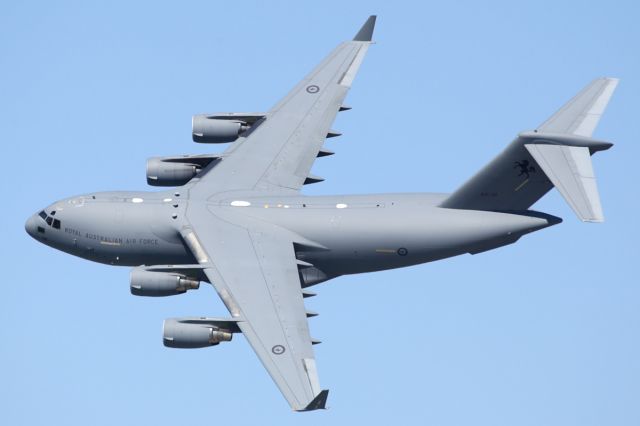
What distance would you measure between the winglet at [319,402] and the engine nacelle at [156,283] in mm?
8219

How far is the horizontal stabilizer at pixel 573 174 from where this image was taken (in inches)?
2291

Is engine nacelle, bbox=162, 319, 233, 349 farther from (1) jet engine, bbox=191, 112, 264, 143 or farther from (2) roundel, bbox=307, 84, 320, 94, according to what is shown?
(2) roundel, bbox=307, 84, 320, 94

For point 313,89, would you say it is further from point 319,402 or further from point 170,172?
point 319,402

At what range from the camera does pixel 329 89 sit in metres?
70.6

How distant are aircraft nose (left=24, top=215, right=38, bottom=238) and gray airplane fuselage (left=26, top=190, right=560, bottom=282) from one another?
1.40m

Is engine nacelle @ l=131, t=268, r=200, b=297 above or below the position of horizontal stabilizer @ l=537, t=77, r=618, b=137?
below

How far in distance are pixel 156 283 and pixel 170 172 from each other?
6.55 metres

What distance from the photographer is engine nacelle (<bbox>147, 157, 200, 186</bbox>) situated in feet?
224

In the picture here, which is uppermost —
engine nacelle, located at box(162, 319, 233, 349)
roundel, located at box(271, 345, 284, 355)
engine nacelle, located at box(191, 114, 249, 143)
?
engine nacelle, located at box(191, 114, 249, 143)

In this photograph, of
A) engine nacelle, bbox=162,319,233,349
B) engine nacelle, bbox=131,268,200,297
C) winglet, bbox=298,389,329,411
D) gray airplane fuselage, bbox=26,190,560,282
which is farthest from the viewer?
gray airplane fuselage, bbox=26,190,560,282

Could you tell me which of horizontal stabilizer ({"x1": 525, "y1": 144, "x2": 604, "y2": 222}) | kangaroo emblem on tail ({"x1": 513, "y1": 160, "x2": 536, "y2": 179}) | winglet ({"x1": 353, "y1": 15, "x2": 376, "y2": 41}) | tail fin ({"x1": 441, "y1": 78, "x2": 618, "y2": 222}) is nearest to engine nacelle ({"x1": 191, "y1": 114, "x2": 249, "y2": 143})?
winglet ({"x1": 353, "y1": 15, "x2": 376, "y2": 41})

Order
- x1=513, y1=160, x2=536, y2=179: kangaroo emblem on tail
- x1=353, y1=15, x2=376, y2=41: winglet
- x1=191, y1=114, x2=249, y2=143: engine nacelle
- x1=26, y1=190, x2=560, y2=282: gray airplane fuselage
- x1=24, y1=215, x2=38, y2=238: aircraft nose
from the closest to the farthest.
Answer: x1=513, y1=160, x2=536, y2=179: kangaroo emblem on tail, x1=26, y1=190, x2=560, y2=282: gray airplane fuselage, x1=24, y1=215, x2=38, y2=238: aircraft nose, x1=191, y1=114, x2=249, y2=143: engine nacelle, x1=353, y1=15, x2=376, y2=41: winglet

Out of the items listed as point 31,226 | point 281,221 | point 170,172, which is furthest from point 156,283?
point 31,226

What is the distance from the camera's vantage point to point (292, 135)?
6869 centimetres
